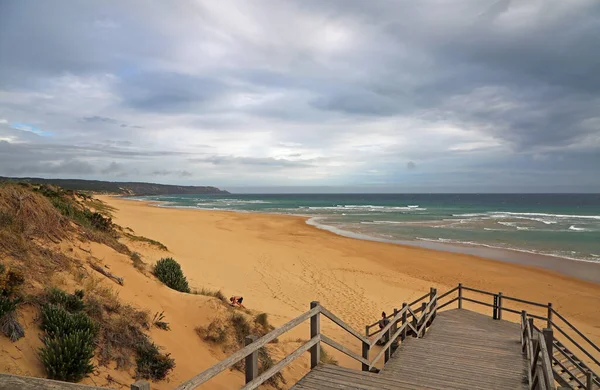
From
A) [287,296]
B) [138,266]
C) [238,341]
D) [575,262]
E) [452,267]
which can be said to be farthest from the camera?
[575,262]

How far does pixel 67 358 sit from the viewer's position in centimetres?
483

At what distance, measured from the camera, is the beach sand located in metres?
13.4

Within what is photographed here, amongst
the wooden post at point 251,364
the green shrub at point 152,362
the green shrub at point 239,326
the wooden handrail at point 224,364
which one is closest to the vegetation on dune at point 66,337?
the green shrub at point 152,362

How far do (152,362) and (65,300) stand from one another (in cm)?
168

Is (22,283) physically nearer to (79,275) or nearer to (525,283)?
(79,275)

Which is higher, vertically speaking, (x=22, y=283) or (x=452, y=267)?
(x=22, y=283)

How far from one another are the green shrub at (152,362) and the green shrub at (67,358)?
91 cm

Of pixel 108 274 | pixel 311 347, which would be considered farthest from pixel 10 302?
pixel 311 347

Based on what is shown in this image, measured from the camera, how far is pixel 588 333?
12.9m

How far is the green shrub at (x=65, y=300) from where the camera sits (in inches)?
231

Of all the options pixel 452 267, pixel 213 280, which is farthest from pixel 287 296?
pixel 452 267

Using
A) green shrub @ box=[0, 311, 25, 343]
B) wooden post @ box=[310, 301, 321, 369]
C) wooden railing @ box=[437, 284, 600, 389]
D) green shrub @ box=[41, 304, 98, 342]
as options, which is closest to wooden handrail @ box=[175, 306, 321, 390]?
wooden post @ box=[310, 301, 321, 369]

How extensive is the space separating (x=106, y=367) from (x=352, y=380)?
138 inches

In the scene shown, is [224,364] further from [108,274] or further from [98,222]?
[98,222]
